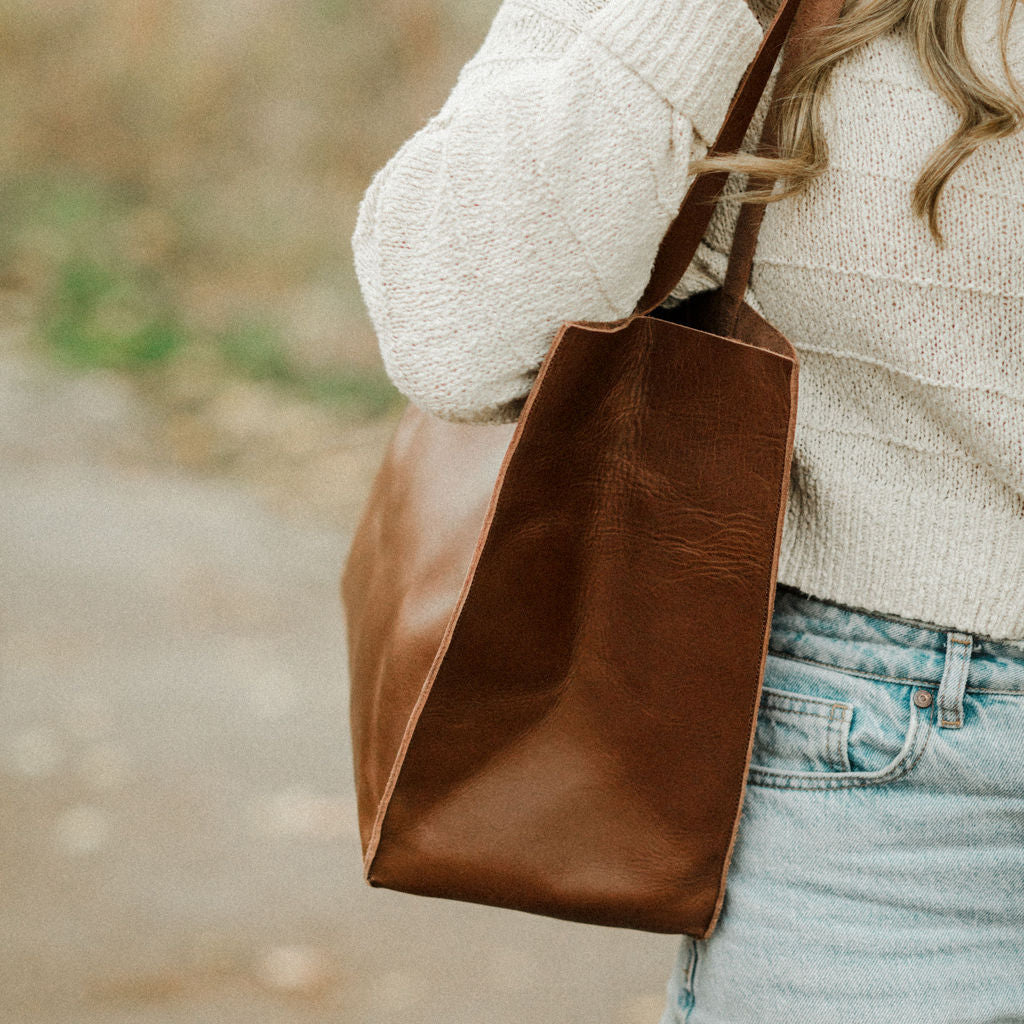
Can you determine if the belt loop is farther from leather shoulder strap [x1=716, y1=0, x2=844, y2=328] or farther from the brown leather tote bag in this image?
leather shoulder strap [x1=716, y1=0, x2=844, y2=328]

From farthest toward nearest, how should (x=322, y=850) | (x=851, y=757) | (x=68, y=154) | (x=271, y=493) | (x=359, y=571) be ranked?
(x=68, y=154), (x=271, y=493), (x=322, y=850), (x=359, y=571), (x=851, y=757)

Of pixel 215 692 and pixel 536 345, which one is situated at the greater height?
pixel 536 345

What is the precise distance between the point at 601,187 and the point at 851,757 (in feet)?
1.52

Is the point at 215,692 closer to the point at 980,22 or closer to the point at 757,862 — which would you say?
the point at 757,862

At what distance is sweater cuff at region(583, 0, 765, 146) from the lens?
2.19ft

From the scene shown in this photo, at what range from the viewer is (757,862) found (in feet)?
2.89

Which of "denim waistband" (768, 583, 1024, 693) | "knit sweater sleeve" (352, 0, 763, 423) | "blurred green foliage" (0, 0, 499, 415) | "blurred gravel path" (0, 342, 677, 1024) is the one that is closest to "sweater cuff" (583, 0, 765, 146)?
"knit sweater sleeve" (352, 0, 763, 423)

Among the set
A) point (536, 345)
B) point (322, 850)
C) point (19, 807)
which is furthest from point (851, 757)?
point (19, 807)

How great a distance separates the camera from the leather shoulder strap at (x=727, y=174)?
69 cm

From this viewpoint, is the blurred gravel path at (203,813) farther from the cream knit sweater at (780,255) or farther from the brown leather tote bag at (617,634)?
the cream knit sweater at (780,255)

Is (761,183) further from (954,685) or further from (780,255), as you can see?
(954,685)

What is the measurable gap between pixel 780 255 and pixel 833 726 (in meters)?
0.35

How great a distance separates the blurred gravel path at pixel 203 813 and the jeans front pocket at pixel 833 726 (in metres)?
1.41

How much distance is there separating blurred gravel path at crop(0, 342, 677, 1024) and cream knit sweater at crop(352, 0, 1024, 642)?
61.8 inches
